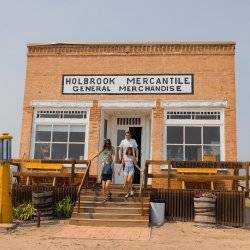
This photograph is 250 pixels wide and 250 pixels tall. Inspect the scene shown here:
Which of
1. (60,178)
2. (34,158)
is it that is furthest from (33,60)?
(60,178)

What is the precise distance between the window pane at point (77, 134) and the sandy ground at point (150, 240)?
4945 millimetres

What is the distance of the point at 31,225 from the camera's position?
1193 centimetres

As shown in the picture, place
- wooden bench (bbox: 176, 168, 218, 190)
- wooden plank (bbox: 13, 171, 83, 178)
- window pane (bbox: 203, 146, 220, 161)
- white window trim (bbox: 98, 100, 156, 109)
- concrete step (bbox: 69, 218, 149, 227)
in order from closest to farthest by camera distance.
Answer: concrete step (bbox: 69, 218, 149, 227)
wooden plank (bbox: 13, 171, 83, 178)
wooden bench (bbox: 176, 168, 218, 190)
window pane (bbox: 203, 146, 220, 161)
white window trim (bbox: 98, 100, 156, 109)

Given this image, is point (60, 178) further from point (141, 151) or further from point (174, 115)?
point (174, 115)

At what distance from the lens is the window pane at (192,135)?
15.9m

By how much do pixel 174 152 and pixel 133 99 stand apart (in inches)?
97.7

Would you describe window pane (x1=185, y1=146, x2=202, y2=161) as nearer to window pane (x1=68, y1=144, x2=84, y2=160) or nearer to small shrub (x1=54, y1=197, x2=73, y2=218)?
window pane (x1=68, y1=144, x2=84, y2=160)

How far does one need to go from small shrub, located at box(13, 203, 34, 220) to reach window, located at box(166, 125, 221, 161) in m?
5.46

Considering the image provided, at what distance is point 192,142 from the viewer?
52.1 feet

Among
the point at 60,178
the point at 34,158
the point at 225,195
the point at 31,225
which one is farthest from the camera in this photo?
the point at 34,158

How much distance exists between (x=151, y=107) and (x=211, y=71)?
260 cm

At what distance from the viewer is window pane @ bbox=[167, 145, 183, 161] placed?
15.9 m

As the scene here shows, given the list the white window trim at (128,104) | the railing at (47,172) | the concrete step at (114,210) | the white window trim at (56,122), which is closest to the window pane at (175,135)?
the white window trim at (128,104)

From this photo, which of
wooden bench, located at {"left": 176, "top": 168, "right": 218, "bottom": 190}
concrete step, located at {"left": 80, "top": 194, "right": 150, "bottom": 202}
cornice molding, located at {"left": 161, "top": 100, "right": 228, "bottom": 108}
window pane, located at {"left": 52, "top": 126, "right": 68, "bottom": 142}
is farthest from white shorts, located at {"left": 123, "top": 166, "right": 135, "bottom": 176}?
window pane, located at {"left": 52, "top": 126, "right": 68, "bottom": 142}
